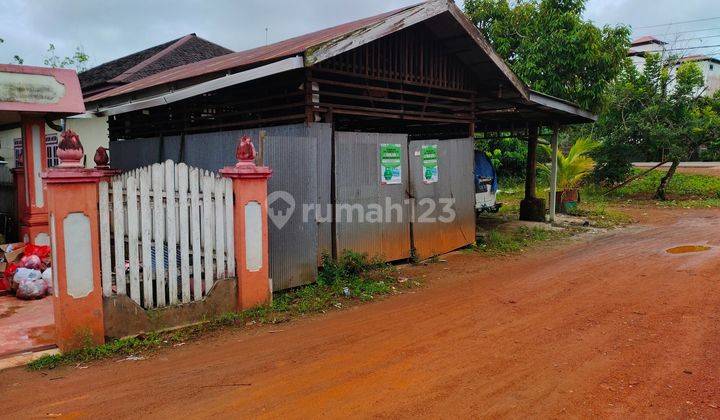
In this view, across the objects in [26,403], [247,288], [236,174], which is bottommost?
[26,403]

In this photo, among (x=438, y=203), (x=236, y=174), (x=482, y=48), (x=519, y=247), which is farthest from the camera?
(x=519, y=247)

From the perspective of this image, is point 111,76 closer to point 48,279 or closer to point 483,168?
point 48,279

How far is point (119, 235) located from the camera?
15.1 feet

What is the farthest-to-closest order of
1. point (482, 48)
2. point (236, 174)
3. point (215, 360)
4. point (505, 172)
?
point (505, 172) < point (482, 48) < point (236, 174) < point (215, 360)

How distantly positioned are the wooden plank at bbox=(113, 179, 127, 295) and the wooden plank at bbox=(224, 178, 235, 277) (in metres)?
1.05

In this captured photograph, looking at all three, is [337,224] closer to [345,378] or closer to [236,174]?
[236,174]

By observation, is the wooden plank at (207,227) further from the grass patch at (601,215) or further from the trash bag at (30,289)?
the grass patch at (601,215)

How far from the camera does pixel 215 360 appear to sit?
427 cm

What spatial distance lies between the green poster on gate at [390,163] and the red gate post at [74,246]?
4.20 metres

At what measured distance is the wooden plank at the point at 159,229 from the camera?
493cm

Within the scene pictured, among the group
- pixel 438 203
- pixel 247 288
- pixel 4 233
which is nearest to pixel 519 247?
pixel 438 203

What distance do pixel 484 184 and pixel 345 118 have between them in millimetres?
5098

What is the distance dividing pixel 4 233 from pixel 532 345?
34.7 ft

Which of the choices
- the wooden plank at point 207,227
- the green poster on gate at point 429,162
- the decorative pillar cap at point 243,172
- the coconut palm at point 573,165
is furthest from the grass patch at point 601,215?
the wooden plank at point 207,227
